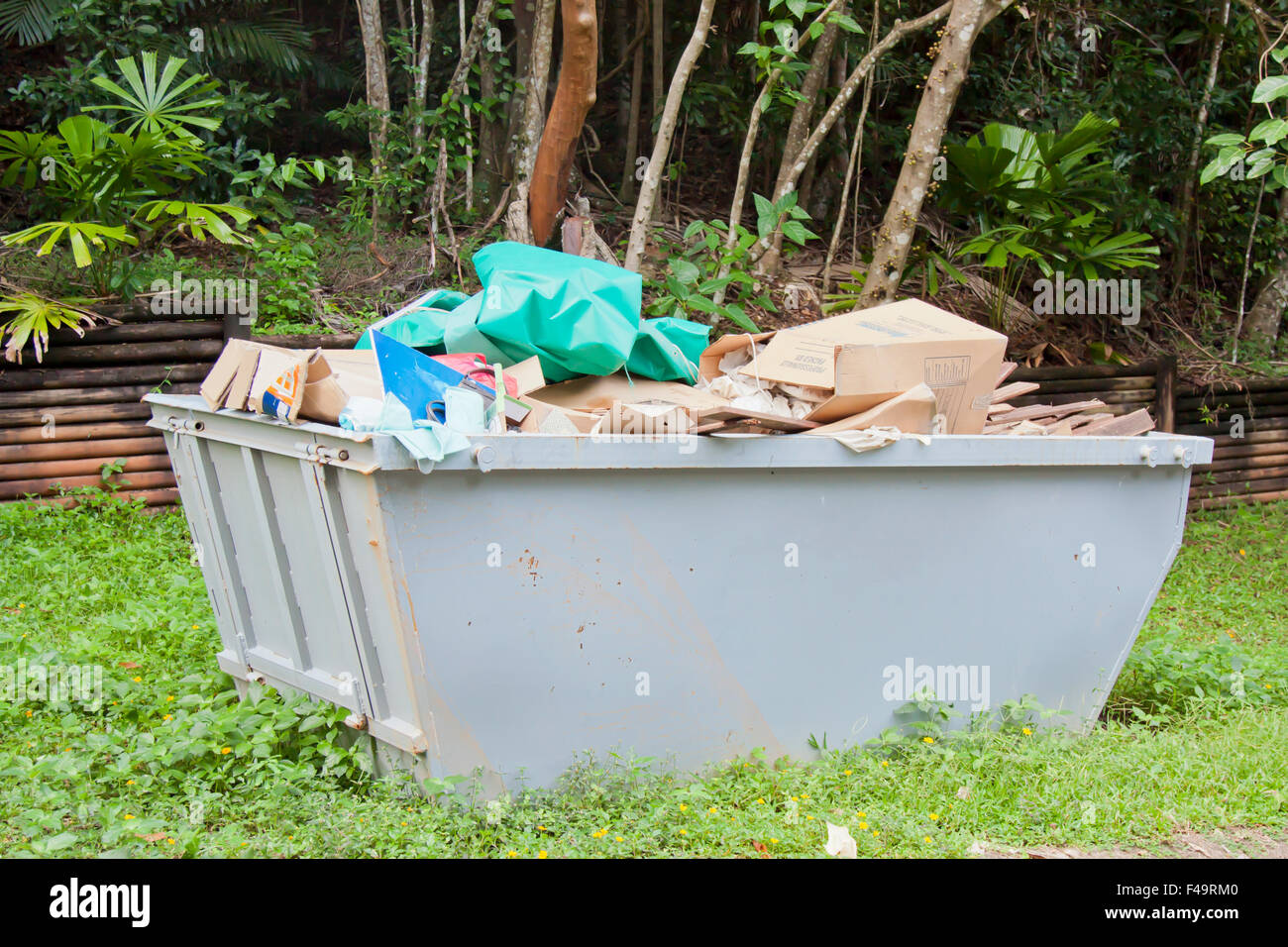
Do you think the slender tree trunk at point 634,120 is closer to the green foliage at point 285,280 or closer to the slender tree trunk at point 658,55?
the slender tree trunk at point 658,55

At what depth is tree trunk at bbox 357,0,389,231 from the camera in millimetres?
7617

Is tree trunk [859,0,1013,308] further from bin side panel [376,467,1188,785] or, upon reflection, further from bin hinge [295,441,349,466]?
bin hinge [295,441,349,466]

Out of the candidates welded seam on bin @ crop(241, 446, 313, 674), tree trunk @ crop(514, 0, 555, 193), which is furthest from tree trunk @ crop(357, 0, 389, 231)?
welded seam on bin @ crop(241, 446, 313, 674)

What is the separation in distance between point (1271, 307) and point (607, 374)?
324 inches

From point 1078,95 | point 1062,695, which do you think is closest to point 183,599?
point 1062,695

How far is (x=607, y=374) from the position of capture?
3.60m

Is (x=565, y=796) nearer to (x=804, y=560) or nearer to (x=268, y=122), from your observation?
(x=804, y=560)

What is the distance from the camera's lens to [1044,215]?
7484 millimetres

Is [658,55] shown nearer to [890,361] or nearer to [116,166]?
[116,166]

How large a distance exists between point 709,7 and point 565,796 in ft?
16.2

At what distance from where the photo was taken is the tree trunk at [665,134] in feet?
20.0

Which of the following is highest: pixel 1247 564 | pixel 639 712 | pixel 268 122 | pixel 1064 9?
pixel 1064 9

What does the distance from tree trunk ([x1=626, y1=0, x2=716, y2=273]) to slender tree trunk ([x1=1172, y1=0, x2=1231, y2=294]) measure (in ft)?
15.9
